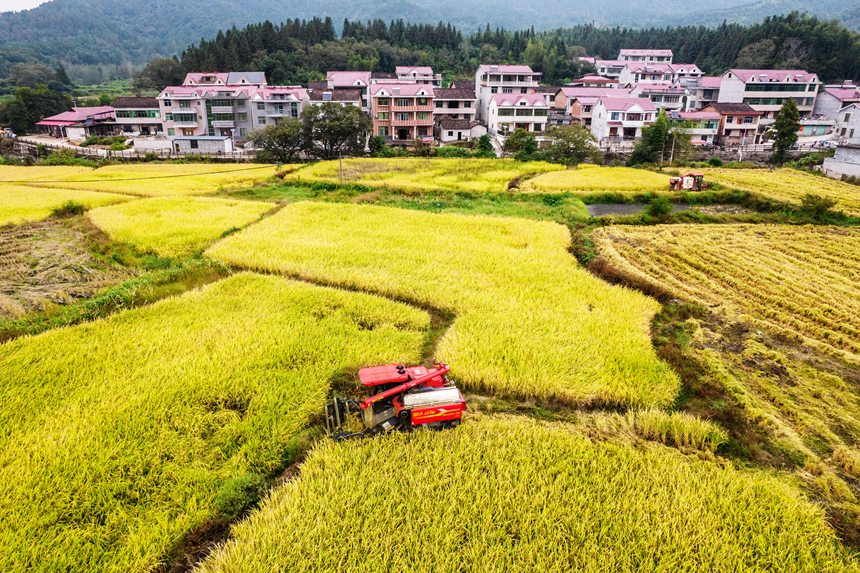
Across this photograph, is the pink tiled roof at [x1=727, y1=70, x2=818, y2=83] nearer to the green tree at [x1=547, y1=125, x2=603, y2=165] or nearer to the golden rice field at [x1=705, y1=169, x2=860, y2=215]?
the golden rice field at [x1=705, y1=169, x2=860, y2=215]

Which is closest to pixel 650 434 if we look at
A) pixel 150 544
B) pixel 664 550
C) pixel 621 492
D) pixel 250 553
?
pixel 621 492

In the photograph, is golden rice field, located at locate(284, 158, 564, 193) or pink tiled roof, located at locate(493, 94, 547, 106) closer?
golden rice field, located at locate(284, 158, 564, 193)

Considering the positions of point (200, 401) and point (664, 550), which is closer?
point (664, 550)

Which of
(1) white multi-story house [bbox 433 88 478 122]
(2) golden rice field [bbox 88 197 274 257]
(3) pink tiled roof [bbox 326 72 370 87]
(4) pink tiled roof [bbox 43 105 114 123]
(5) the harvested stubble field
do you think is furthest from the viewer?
(3) pink tiled roof [bbox 326 72 370 87]

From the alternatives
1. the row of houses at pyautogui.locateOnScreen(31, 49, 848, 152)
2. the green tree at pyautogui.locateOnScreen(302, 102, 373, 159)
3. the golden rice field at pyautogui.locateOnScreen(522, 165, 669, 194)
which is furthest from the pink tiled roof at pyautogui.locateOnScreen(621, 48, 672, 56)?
the green tree at pyautogui.locateOnScreen(302, 102, 373, 159)

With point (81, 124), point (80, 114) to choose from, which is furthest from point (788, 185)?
point (80, 114)

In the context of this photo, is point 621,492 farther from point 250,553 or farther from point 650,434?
point 250,553
